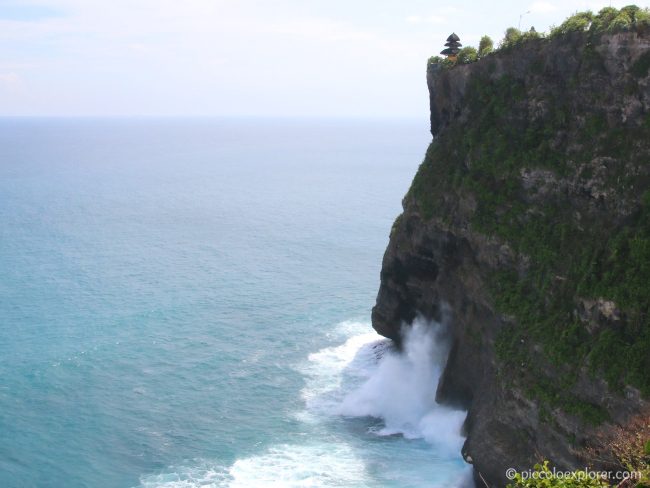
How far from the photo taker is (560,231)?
34.7 m

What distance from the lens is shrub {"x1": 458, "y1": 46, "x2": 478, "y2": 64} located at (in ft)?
139

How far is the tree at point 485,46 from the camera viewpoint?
41.4 m

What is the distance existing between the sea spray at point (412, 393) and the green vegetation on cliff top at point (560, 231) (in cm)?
872

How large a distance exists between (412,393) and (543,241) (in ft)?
51.3

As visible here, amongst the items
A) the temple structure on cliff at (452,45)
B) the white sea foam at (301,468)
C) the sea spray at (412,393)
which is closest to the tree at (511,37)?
the temple structure on cliff at (452,45)

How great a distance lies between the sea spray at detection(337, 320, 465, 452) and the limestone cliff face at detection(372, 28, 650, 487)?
6.13ft

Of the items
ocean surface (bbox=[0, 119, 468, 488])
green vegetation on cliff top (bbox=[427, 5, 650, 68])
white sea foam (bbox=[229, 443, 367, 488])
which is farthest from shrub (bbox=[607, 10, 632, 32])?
white sea foam (bbox=[229, 443, 367, 488])

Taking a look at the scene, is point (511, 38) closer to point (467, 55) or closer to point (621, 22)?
point (467, 55)

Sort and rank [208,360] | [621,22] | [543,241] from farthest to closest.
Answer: [208,360] → [543,241] → [621,22]

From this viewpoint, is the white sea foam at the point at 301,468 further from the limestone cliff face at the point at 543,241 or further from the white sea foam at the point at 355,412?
the limestone cliff face at the point at 543,241

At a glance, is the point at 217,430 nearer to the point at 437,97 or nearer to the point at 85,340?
the point at 85,340

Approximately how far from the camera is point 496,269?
3803 cm

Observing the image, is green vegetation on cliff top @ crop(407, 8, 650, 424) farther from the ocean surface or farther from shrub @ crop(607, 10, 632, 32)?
the ocean surface

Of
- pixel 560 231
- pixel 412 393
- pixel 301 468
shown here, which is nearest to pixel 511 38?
pixel 560 231
